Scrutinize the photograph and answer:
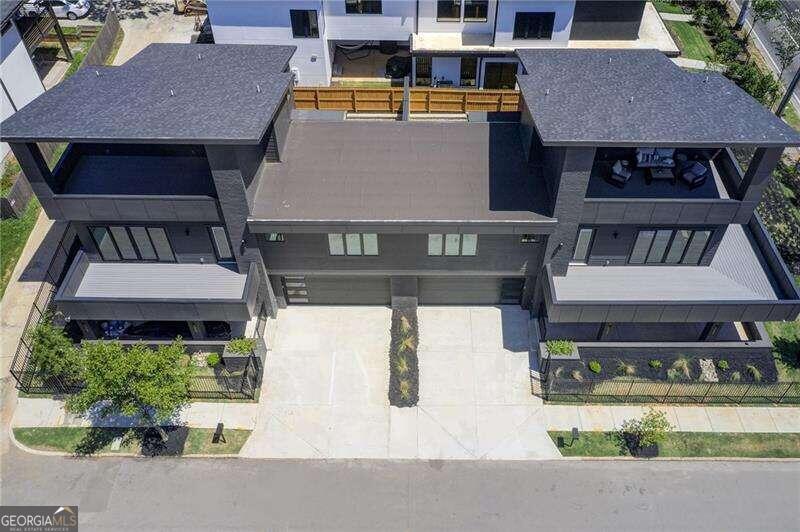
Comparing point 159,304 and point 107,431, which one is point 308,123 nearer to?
point 159,304

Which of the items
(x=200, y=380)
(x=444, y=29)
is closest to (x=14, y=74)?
(x=200, y=380)

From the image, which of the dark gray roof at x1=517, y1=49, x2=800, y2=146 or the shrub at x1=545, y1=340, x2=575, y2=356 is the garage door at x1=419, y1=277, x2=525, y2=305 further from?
the dark gray roof at x1=517, y1=49, x2=800, y2=146

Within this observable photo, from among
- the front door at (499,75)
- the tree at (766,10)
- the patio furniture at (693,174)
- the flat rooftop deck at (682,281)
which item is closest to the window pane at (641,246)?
the flat rooftop deck at (682,281)

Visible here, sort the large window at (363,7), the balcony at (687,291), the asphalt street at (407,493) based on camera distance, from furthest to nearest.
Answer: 1. the large window at (363,7)
2. the balcony at (687,291)
3. the asphalt street at (407,493)

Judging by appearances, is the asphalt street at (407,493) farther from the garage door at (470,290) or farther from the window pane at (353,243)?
the window pane at (353,243)

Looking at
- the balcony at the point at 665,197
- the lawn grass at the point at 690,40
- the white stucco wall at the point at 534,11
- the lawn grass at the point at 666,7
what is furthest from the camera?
the lawn grass at the point at 666,7

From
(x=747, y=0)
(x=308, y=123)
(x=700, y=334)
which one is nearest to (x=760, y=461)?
(x=700, y=334)
